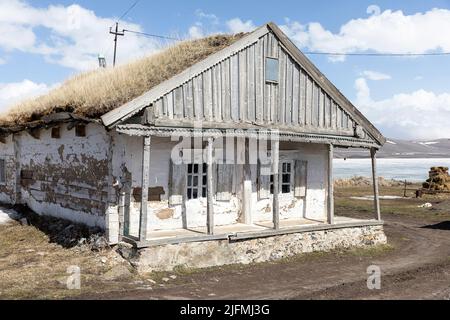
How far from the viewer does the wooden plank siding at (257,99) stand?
10766 millimetres

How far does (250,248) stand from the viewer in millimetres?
11203

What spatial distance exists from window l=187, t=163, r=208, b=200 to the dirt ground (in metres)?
2.16

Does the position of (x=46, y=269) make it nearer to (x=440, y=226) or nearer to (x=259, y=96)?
(x=259, y=96)

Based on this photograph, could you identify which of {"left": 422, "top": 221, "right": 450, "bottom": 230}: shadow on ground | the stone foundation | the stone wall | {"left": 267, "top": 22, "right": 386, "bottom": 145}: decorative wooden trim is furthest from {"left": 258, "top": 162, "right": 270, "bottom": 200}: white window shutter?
{"left": 422, "top": 221, "right": 450, "bottom": 230}: shadow on ground

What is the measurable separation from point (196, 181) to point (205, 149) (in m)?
0.84

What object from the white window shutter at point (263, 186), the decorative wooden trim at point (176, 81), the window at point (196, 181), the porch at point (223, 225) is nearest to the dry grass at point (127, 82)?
the decorative wooden trim at point (176, 81)

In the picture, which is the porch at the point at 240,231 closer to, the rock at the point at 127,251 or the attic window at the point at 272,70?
the rock at the point at 127,251

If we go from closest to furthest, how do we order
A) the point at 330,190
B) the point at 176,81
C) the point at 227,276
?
1. the point at 227,276
2. the point at 176,81
3. the point at 330,190

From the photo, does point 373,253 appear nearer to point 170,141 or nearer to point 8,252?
point 170,141

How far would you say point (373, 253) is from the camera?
13.0m

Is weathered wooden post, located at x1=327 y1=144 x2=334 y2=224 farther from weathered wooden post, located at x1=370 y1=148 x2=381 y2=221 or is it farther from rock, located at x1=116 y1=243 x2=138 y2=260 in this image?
rock, located at x1=116 y1=243 x2=138 y2=260

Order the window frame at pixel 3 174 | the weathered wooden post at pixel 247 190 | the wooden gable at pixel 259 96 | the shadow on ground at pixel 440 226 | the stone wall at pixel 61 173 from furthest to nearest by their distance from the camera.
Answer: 1. the shadow on ground at pixel 440 226
2. the window frame at pixel 3 174
3. the weathered wooden post at pixel 247 190
4. the stone wall at pixel 61 173
5. the wooden gable at pixel 259 96

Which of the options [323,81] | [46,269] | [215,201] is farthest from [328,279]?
[323,81]

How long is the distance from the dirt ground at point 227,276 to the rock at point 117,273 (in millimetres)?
19
